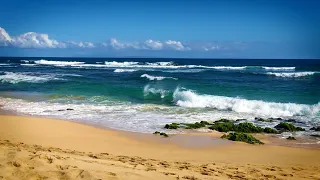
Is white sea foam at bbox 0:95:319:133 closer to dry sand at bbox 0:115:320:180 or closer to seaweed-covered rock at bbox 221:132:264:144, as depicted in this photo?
dry sand at bbox 0:115:320:180

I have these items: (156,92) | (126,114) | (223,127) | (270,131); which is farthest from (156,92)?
(270,131)

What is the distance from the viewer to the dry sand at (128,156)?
5.48 m

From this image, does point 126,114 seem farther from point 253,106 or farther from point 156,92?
point 156,92

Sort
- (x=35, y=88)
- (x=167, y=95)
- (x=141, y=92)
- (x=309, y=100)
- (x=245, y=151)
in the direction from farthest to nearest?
(x=35, y=88) < (x=141, y=92) < (x=167, y=95) < (x=309, y=100) < (x=245, y=151)

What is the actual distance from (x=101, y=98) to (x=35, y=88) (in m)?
8.18

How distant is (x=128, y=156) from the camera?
303 inches

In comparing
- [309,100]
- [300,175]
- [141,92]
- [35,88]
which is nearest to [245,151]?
[300,175]

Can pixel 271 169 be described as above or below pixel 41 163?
below

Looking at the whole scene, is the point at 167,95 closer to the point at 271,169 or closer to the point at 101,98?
the point at 101,98

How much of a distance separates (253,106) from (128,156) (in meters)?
11.7

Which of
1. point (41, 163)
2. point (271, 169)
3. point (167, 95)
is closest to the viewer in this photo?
point (41, 163)

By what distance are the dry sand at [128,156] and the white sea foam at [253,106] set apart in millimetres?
6682

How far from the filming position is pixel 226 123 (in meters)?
12.3

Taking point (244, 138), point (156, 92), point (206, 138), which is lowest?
point (206, 138)
